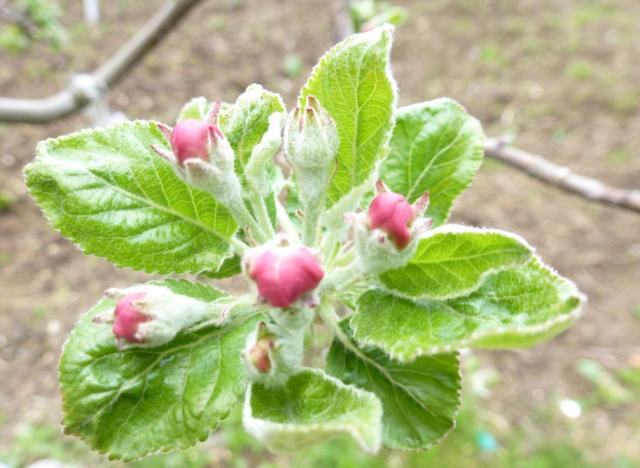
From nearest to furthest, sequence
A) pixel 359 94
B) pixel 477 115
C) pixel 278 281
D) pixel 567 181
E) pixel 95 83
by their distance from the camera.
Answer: pixel 278 281 < pixel 359 94 < pixel 567 181 < pixel 95 83 < pixel 477 115

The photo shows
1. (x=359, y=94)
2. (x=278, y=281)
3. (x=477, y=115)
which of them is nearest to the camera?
(x=278, y=281)

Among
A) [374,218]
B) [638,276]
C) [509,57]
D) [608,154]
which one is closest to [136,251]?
[374,218]

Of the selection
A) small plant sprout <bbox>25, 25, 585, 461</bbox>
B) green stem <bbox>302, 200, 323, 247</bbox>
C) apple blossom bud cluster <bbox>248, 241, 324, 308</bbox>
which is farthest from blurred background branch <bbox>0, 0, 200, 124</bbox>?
apple blossom bud cluster <bbox>248, 241, 324, 308</bbox>

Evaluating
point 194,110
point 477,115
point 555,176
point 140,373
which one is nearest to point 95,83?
point 194,110

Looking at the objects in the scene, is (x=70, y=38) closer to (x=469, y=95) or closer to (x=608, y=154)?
(x=469, y=95)

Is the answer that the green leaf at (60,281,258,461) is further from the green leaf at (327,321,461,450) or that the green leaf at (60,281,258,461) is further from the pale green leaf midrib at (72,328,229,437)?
the green leaf at (327,321,461,450)

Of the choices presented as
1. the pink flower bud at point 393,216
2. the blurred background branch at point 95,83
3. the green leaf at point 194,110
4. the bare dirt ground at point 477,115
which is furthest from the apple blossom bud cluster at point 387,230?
the bare dirt ground at point 477,115

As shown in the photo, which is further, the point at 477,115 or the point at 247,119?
the point at 477,115

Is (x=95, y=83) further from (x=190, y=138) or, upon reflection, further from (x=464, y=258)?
(x=464, y=258)
